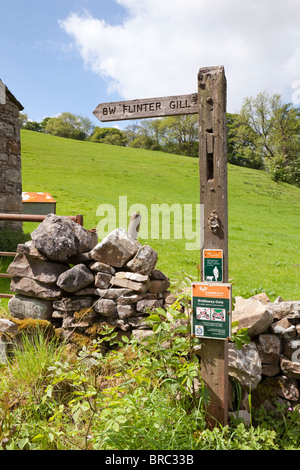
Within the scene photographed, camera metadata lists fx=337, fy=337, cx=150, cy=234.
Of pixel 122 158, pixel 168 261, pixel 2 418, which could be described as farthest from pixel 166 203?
pixel 2 418

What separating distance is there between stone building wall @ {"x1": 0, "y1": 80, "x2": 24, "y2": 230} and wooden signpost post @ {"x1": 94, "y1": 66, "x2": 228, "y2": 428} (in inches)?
267

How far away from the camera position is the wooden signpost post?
2.99 m

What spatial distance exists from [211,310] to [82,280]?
1664mm

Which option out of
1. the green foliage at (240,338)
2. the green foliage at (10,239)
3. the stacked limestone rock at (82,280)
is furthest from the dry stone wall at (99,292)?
the green foliage at (10,239)

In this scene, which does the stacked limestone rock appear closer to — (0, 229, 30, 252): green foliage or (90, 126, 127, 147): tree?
(0, 229, 30, 252): green foliage

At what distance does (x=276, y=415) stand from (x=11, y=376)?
108 inches

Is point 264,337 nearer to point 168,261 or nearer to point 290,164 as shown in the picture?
point 168,261

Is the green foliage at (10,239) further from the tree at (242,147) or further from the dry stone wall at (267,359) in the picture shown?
the tree at (242,147)

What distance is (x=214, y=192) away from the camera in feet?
10.00

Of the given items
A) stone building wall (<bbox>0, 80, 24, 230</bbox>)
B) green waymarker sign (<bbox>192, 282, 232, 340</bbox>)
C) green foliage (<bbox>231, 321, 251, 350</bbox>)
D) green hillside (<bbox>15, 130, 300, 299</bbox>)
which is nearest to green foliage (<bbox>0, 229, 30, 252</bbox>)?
stone building wall (<bbox>0, 80, 24, 230</bbox>)

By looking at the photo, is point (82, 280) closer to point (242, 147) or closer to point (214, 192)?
point (214, 192)

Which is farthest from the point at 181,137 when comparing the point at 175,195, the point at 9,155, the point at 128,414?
the point at 128,414

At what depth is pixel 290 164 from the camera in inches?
1602

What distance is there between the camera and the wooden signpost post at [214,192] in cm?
299
